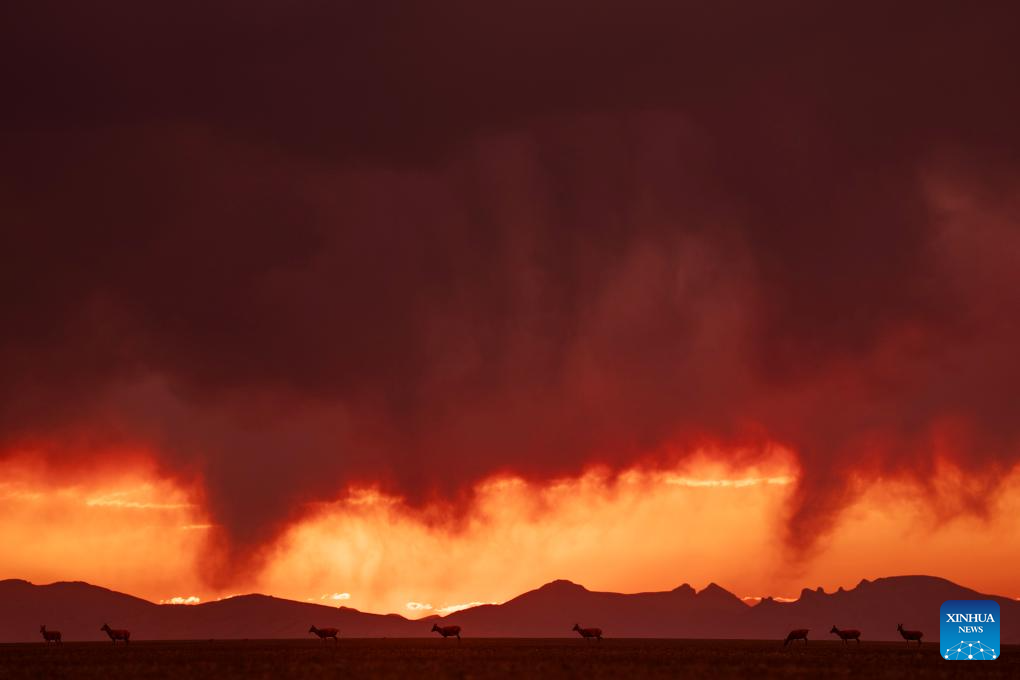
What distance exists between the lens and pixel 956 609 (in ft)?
142

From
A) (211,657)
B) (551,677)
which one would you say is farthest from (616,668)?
(211,657)

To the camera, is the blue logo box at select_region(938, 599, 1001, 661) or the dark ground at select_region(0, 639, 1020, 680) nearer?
the blue logo box at select_region(938, 599, 1001, 661)

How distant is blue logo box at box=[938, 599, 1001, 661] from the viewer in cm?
4250

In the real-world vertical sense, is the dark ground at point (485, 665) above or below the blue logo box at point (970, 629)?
below

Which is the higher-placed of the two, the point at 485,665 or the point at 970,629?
the point at 970,629

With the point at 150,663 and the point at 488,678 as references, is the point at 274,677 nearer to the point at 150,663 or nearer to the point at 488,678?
the point at 488,678

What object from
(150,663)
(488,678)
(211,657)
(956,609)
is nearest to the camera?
(956,609)

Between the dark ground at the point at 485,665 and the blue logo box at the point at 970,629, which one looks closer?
the blue logo box at the point at 970,629

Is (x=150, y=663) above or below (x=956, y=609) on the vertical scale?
below

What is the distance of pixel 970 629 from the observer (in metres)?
42.8

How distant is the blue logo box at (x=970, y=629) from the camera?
139 ft

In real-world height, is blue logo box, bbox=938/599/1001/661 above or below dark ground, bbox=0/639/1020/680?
above

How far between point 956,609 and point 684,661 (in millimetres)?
36571

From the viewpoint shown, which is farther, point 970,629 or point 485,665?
point 485,665
